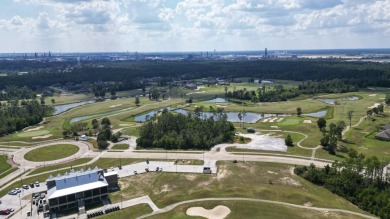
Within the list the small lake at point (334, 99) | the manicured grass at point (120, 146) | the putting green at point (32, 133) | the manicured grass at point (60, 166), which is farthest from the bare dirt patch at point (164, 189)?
the small lake at point (334, 99)

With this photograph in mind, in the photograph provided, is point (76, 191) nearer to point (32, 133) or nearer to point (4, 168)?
point (4, 168)

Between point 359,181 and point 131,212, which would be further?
point 359,181

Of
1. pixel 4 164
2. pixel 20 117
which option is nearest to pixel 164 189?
pixel 4 164

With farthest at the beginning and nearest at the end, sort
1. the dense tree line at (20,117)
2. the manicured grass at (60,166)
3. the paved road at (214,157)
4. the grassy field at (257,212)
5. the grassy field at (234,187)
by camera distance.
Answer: the dense tree line at (20,117), the paved road at (214,157), the manicured grass at (60,166), the grassy field at (234,187), the grassy field at (257,212)

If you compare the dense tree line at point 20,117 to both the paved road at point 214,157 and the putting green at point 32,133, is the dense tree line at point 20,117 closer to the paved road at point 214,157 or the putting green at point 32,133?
the putting green at point 32,133

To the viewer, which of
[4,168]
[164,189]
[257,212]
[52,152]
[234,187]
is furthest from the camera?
[52,152]

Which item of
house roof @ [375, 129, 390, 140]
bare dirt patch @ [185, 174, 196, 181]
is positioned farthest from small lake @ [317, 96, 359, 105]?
bare dirt patch @ [185, 174, 196, 181]

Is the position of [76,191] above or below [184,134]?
below
